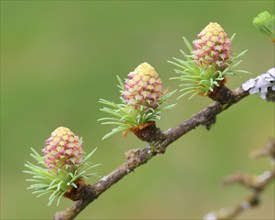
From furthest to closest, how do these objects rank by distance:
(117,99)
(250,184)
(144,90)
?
1. (117,99)
2. (144,90)
3. (250,184)

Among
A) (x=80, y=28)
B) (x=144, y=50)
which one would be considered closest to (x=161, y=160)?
(x=144, y=50)

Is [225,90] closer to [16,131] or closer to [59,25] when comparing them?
[16,131]

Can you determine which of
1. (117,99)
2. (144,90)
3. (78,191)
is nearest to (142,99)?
(144,90)

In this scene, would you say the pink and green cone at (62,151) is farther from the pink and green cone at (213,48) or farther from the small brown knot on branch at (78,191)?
the pink and green cone at (213,48)

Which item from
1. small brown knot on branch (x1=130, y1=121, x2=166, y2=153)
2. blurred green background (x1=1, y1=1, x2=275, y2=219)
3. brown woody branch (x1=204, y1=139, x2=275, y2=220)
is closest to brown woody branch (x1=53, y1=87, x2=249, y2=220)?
small brown knot on branch (x1=130, y1=121, x2=166, y2=153)

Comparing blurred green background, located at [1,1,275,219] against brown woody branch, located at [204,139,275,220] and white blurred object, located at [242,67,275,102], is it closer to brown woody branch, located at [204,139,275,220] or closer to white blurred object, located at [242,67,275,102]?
white blurred object, located at [242,67,275,102]

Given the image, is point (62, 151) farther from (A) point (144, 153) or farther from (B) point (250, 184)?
(B) point (250, 184)
